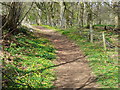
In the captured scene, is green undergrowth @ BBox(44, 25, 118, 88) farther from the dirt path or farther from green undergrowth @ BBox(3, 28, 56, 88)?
green undergrowth @ BBox(3, 28, 56, 88)

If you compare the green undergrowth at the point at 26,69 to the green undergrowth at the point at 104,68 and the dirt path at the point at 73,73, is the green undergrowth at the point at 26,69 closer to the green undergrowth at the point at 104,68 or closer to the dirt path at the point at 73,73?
the dirt path at the point at 73,73

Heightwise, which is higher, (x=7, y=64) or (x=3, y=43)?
(x=3, y=43)

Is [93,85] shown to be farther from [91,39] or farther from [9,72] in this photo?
[91,39]

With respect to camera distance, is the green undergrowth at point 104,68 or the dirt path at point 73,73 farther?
the dirt path at point 73,73

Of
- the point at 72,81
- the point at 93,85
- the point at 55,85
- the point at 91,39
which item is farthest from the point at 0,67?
the point at 91,39

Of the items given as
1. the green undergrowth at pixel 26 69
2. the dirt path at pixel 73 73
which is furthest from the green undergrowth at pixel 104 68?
the green undergrowth at pixel 26 69

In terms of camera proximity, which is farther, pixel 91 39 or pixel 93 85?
pixel 91 39

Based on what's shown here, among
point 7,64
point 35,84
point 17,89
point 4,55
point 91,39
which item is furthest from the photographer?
point 91,39

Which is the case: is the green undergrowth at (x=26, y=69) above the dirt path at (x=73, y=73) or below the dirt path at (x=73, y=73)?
above

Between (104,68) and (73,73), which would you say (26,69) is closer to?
(73,73)

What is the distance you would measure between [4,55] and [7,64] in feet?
3.77

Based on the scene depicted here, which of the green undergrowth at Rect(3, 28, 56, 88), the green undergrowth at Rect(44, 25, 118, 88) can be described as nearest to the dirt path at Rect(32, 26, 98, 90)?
the green undergrowth at Rect(44, 25, 118, 88)

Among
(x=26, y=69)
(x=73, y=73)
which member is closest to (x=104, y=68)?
(x=73, y=73)

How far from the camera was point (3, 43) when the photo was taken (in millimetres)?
10094
